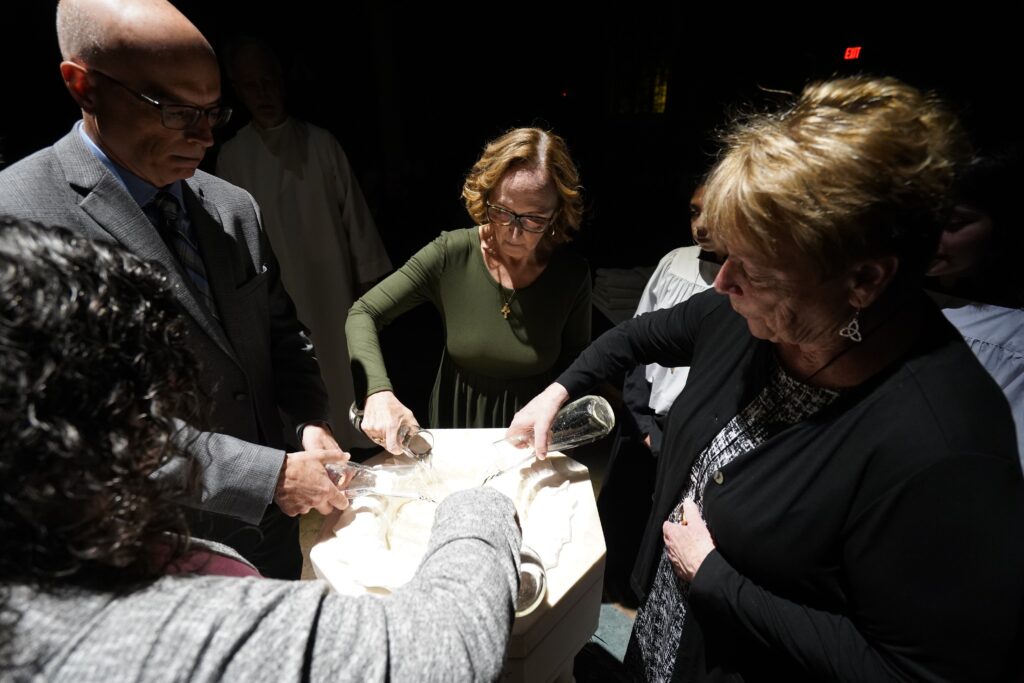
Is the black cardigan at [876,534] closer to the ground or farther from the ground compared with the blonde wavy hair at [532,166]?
closer to the ground

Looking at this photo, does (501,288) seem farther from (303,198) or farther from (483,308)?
A: (303,198)

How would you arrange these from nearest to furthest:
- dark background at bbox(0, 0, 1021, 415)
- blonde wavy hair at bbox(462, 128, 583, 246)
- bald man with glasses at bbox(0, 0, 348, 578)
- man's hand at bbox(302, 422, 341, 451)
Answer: bald man with glasses at bbox(0, 0, 348, 578) < man's hand at bbox(302, 422, 341, 451) < blonde wavy hair at bbox(462, 128, 583, 246) < dark background at bbox(0, 0, 1021, 415)

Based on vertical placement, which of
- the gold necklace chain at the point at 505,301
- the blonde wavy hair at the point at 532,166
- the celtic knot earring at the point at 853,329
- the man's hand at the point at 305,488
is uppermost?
the blonde wavy hair at the point at 532,166

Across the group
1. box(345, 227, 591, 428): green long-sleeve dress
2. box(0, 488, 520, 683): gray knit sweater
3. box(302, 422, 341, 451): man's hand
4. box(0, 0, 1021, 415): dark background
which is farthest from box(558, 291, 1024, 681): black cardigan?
box(0, 0, 1021, 415): dark background

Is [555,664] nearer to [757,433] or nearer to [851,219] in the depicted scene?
[757,433]

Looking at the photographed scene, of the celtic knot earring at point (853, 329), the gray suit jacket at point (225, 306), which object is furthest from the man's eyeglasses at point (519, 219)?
the celtic knot earring at point (853, 329)

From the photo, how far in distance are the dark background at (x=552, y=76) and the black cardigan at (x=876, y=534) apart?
193 cm

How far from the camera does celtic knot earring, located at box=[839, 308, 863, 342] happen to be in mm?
771

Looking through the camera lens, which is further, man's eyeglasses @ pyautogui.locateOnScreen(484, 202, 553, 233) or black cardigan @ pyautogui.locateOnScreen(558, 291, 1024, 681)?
man's eyeglasses @ pyautogui.locateOnScreen(484, 202, 553, 233)

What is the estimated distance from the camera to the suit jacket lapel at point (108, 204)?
3.18 ft

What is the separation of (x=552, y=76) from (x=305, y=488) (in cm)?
264

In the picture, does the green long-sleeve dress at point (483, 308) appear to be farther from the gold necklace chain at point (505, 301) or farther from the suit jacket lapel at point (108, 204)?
the suit jacket lapel at point (108, 204)

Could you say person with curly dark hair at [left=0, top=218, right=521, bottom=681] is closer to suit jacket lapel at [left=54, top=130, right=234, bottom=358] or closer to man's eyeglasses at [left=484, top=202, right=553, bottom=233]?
suit jacket lapel at [left=54, top=130, right=234, bottom=358]

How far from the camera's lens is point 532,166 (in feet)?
4.67
